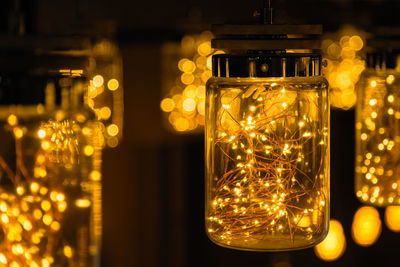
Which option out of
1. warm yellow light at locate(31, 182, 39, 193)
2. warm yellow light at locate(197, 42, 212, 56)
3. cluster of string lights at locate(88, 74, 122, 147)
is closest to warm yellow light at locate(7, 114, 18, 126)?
warm yellow light at locate(31, 182, 39, 193)

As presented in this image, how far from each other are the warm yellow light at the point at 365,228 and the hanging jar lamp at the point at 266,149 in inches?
170

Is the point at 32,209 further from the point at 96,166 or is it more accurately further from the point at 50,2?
the point at 50,2

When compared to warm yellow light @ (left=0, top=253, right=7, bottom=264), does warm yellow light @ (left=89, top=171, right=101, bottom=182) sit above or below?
above

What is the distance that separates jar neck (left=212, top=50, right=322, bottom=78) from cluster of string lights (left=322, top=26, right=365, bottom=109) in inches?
92.4

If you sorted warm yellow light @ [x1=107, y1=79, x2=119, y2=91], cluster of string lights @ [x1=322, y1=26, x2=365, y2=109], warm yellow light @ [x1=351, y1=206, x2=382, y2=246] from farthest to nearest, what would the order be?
warm yellow light @ [x1=351, y1=206, x2=382, y2=246], cluster of string lights @ [x1=322, y1=26, x2=365, y2=109], warm yellow light @ [x1=107, y1=79, x2=119, y2=91]

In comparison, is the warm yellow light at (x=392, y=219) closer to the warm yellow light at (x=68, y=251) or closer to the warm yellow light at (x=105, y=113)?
the warm yellow light at (x=105, y=113)

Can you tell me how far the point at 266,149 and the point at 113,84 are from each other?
1515 mm

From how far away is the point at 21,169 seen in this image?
124 centimetres

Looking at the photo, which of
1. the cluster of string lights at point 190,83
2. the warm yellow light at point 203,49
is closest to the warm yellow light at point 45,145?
the cluster of string lights at point 190,83

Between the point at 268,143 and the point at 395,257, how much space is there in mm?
4419

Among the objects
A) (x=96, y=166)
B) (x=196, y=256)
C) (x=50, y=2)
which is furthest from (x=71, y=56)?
(x=196, y=256)

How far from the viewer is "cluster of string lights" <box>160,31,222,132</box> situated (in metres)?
2.89

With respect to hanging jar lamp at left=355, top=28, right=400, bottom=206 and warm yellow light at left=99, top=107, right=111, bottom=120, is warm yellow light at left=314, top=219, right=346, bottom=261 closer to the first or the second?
warm yellow light at left=99, top=107, right=111, bottom=120

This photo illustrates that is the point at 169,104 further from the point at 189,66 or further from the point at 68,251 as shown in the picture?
the point at 68,251
